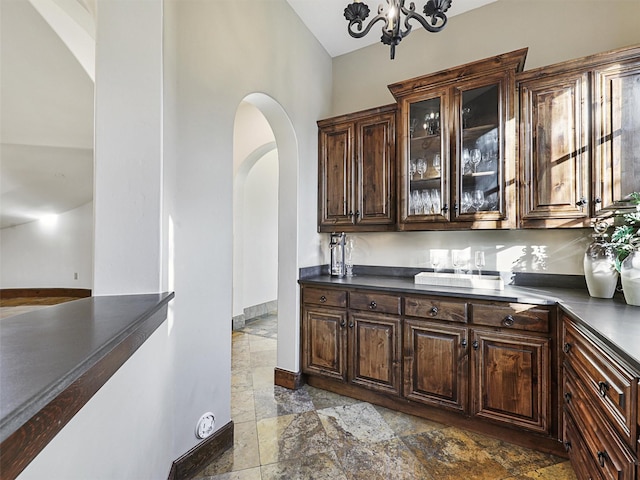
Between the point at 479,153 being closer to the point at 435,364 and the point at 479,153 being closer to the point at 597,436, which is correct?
the point at 435,364

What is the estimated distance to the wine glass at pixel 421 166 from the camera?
249 centimetres

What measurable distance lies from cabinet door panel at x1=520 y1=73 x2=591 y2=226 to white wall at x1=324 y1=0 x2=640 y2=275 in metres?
0.37

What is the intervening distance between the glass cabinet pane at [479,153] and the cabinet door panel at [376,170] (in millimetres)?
571

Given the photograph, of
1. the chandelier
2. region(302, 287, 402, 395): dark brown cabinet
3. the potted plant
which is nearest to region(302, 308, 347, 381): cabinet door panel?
region(302, 287, 402, 395): dark brown cabinet

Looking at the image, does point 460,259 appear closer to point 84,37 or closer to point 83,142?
point 84,37

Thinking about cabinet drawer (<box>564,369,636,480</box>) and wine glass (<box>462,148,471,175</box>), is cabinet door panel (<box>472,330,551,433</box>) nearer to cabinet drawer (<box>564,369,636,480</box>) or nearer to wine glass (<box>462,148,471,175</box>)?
cabinet drawer (<box>564,369,636,480</box>)

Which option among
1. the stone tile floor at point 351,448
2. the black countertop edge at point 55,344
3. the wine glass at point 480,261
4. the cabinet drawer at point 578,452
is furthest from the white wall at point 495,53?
the black countertop edge at point 55,344

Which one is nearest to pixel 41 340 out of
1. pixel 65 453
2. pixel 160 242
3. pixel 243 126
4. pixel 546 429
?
pixel 65 453

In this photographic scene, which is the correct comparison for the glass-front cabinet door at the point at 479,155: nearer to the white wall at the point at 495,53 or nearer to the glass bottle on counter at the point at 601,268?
the white wall at the point at 495,53

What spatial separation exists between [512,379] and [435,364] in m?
0.47

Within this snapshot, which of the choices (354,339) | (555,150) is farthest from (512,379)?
(555,150)

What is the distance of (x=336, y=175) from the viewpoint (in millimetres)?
2938

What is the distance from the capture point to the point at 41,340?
28.7 inches

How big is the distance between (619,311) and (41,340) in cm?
239
